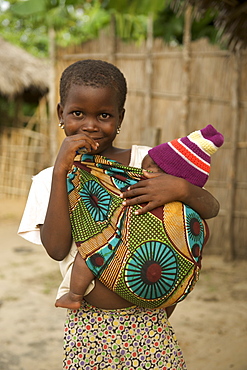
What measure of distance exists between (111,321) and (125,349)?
4.1 inches

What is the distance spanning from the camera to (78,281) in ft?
4.60

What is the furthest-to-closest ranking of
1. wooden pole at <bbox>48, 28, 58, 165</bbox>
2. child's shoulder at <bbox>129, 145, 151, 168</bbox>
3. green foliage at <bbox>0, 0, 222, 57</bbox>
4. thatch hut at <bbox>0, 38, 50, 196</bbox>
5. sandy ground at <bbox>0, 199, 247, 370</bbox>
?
1. thatch hut at <bbox>0, 38, 50, 196</bbox>
2. wooden pole at <bbox>48, 28, 58, 165</bbox>
3. green foliage at <bbox>0, 0, 222, 57</bbox>
4. sandy ground at <bbox>0, 199, 247, 370</bbox>
5. child's shoulder at <bbox>129, 145, 151, 168</bbox>

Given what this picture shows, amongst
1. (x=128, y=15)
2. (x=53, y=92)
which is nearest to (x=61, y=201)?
(x=53, y=92)

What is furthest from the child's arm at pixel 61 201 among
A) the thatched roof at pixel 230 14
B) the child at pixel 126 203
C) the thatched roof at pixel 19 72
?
the thatched roof at pixel 19 72

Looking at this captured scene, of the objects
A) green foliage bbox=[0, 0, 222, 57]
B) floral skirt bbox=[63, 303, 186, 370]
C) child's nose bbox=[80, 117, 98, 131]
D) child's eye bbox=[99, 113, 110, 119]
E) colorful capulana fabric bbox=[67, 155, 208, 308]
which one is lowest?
floral skirt bbox=[63, 303, 186, 370]

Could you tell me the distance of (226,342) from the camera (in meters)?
3.53

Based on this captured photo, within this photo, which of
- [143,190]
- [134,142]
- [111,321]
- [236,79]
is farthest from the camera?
[134,142]

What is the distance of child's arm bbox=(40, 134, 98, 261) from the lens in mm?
1371

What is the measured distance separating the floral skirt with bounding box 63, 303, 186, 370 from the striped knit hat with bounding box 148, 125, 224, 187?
1.54 feet

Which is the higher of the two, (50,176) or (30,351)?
(50,176)

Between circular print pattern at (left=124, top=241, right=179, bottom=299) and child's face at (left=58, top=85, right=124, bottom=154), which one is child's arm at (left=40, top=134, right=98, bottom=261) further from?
circular print pattern at (left=124, top=241, right=179, bottom=299)

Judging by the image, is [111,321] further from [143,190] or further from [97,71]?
[97,71]

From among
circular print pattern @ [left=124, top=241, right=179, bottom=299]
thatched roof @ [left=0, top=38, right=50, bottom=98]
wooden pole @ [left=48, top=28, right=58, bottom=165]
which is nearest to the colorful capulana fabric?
circular print pattern @ [left=124, top=241, right=179, bottom=299]

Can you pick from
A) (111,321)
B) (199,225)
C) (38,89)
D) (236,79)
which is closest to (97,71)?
(199,225)
